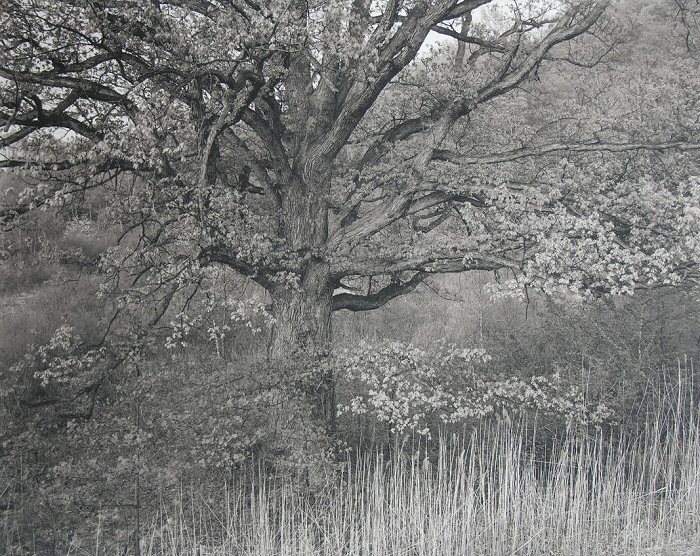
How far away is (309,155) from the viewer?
10.2 m

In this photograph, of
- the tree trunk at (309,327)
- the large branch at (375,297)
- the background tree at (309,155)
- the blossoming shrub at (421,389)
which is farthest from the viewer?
the large branch at (375,297)

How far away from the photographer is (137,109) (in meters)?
7.13

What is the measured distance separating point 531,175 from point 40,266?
467 inches

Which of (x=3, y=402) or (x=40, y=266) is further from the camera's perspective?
(x=40, y=266)

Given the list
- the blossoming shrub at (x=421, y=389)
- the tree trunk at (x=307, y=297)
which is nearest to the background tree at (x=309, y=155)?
the tree trunk at (x=307, y=297)

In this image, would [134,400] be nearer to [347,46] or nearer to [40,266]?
[347,46]

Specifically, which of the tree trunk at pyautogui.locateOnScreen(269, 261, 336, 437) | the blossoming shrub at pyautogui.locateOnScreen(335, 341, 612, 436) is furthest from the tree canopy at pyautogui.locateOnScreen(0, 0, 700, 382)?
the blossoming shrub at pyautogui.locateOnScreen(335, 341, 612, 436)

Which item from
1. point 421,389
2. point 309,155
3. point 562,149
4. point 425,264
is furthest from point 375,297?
point 562,149

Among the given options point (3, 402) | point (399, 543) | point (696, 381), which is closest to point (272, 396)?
point (399, 543)

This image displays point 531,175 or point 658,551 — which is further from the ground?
point 531,175

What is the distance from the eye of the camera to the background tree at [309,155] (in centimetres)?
695

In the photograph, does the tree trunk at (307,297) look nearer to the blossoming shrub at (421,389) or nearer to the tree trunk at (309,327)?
the tree trunk at (309,327)

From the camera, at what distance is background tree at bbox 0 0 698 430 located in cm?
695

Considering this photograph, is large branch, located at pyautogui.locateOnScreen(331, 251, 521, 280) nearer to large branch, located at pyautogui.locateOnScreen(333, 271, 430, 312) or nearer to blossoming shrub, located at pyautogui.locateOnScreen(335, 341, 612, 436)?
large branch, located at pyautogui.locateOnScreen(333, 271, 430, 312)
